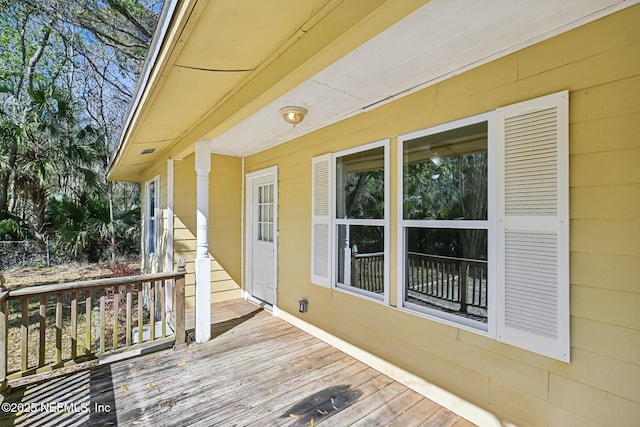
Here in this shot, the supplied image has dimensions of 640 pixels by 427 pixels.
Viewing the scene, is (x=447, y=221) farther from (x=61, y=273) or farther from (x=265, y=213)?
(x=61, y=273)

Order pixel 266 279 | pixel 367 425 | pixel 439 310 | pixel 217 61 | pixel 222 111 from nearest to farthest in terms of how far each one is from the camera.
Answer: pixel 217 61, pixel 367 425, pixel 439 310, pixel 222 111, pixel 266 279

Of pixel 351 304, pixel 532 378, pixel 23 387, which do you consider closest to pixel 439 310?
pixel 532 378

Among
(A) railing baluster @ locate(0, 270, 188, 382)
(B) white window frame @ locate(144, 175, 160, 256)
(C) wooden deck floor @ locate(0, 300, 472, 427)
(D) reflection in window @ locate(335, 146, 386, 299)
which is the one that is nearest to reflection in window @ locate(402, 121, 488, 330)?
(D) reflection in window @ locate(335, 146, 386, 299)

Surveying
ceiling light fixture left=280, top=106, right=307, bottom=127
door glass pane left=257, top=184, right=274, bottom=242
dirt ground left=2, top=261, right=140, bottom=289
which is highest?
ceiling light fixture left=280, top=106, right=307, bottom=127

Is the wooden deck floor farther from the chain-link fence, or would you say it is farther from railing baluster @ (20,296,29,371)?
the chain-link fence

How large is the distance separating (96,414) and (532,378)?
291 cm

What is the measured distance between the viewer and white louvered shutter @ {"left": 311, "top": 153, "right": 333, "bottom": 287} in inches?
128

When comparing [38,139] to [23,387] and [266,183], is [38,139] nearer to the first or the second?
[266,183]

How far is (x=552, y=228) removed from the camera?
1.66 m

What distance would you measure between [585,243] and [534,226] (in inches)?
9.5

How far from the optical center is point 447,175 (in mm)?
2264

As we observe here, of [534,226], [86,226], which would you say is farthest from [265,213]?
[86,226]

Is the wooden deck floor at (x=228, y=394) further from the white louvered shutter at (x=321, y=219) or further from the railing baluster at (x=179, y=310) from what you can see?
the white louvered shutter at (x=321, y=219)

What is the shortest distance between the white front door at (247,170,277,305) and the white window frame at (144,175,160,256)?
1.55m
